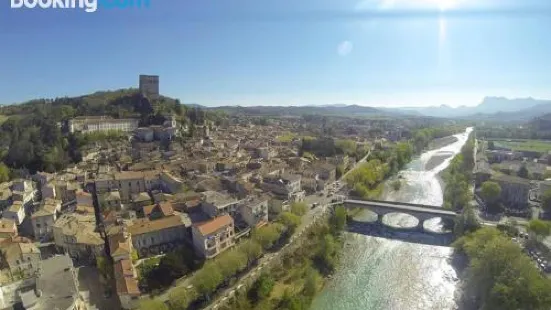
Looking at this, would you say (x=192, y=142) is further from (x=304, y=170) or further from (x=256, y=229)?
(x=256, y=229)

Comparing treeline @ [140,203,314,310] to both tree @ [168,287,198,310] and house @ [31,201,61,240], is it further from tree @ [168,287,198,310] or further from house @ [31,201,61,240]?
house @ [31,201,61,240]

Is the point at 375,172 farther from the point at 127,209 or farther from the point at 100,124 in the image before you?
the point at 100,124

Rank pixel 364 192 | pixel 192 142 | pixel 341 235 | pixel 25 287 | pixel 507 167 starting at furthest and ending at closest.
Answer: pixel 192 142
pixel 507 167
pixel 364 192
pixel 341 235
pixel 25 287

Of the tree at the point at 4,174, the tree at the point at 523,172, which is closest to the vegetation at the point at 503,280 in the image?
the tree at the point at 523,172

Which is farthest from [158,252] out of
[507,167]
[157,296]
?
[507,167]

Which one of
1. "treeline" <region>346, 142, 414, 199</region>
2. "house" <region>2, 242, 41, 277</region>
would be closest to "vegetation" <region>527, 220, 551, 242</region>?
"treeline" <region>346, 142, 414, 199</region>

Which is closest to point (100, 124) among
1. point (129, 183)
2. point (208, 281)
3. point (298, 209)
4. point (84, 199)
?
point (129, 183)
